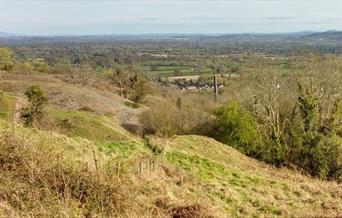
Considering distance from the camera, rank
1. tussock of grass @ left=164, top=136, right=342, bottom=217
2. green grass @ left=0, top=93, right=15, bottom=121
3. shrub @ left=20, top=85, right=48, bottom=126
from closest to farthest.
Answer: tussock of grass @ left=164, top=136, right=342, bottom=217, shrub @ left=20, top=85, right=48, bottom=126, green grass @ left=0, top=93, right=15, bottom=121

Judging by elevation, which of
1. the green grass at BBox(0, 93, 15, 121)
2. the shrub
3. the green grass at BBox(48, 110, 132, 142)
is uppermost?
the shrub

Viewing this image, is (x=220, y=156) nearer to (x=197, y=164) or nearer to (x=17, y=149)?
(x=197, y=164)

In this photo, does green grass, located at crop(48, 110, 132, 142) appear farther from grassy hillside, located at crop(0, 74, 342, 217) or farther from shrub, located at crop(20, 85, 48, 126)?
grassy hillside, located at crop(0, 74, 342, 217)

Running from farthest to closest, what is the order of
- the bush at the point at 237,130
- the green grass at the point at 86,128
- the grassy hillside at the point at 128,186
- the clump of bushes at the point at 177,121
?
the clump of bushes at the point at 177,121, the bush at the point at 237,130, the green grass at the point at 86,128, the grassy hillside at the point at 128,186

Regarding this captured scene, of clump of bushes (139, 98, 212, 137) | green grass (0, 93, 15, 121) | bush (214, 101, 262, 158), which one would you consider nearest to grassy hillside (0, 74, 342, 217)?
bush (214, 101, 262, 158)

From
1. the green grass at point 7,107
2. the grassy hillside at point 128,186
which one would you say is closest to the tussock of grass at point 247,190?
the grassy hillside at point 128,186

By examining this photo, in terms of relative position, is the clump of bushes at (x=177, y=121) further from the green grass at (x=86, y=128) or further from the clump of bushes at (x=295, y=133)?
the green grass at (x=86, y=128)

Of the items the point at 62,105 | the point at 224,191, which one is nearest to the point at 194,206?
the point at 224,191

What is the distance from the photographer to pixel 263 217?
11.6 m

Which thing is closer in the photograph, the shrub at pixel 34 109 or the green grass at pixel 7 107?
the shrub at pixel 34 109

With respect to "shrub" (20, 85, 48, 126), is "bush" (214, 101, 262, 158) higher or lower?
lower

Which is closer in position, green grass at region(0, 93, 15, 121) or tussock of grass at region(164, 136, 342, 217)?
tussock of grass at region(164, 136, 342, 217)

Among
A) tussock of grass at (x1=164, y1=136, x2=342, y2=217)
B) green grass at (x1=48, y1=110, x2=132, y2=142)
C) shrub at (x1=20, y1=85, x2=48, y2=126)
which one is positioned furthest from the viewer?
green grass at (x1=48, y1=110, x2=132, y2=142)

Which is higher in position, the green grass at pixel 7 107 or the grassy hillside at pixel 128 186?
the grassy hillside at pixel 128 186
